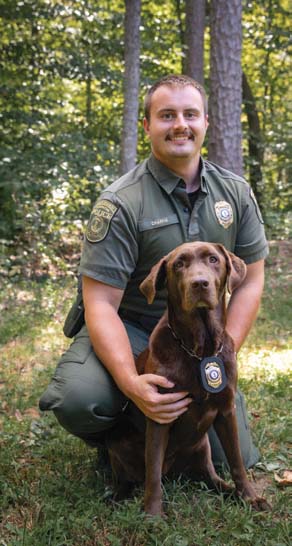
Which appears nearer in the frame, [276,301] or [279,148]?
[276,301]

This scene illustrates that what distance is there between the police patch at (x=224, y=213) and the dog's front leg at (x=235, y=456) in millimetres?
991

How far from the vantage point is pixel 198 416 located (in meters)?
2.63

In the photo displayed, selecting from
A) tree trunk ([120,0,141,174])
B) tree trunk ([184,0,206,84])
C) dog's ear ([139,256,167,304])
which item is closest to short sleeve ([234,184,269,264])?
dog's ear ([139,256,167,304])

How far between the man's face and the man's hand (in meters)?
1.19

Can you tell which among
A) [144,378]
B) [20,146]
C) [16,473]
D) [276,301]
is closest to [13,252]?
[20,146]

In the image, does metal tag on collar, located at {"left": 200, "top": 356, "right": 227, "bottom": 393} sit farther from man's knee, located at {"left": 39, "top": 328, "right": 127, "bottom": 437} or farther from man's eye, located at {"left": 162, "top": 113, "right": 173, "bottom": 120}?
man's eye, located at {"left": 162, "top": 113, "right": 173, "bottom": 120}

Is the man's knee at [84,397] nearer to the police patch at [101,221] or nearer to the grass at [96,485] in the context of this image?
the grass at [96,485]

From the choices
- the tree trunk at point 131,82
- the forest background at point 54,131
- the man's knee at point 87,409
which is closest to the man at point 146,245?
the man's knee at point 87,409

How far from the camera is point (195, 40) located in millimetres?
10492

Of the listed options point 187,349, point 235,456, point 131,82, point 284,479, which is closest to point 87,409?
point 187,349

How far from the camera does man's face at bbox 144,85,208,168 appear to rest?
10.2 ft

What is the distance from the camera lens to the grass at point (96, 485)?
8.21 ft

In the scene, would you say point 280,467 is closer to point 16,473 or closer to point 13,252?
point 16,473

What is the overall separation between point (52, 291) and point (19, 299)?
398mm
